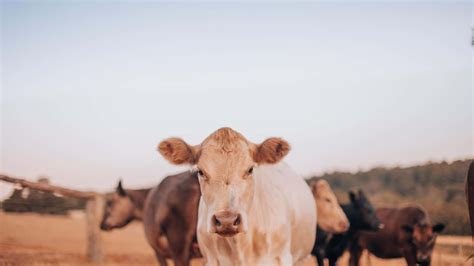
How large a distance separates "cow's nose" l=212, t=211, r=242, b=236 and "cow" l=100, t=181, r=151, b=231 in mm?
8313

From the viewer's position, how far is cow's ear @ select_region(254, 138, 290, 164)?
6996mm

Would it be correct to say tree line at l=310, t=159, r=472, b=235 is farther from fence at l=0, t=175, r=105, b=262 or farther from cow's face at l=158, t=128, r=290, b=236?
cow's face at l=158, t=128, r=290, b=236

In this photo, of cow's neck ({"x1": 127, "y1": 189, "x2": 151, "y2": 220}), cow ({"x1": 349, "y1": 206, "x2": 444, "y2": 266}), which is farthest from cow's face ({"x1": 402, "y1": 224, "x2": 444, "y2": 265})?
cow's neck ({"x1": 127, "y1": 189, "x2": 151, "y2": 220})

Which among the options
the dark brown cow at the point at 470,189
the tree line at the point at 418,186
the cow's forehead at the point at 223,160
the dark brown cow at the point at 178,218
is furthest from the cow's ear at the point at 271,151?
the tree line at the point at 418,186

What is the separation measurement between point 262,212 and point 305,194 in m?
Result: 2.72

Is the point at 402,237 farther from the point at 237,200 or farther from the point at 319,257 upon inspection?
the point at 237,200

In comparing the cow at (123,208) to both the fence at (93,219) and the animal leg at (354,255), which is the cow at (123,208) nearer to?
the fence at (93,219)

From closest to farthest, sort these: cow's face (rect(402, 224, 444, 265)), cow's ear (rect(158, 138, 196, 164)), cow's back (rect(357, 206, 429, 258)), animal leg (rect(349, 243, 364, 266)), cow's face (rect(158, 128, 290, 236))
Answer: cow's face (rect(158, 128, 290, 236)) → cow's ear (rect(158, 138, 196, 164)) → cow's face (rect(402, 224, 444, 265)) → cow's back (rect(357, 206, 429, 258)) → animal leg (rect(349, 243, 364, 266))

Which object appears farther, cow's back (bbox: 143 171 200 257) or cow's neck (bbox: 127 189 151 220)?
cow's neck (bbox: 127 189 151 220)

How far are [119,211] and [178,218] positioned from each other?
522cm

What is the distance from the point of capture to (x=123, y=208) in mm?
14555

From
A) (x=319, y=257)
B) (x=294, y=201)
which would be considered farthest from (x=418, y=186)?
(x=294, y=201)

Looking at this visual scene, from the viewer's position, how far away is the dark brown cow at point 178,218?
9.58 metres

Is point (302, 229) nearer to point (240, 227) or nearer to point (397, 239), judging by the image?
point (240, 227)
